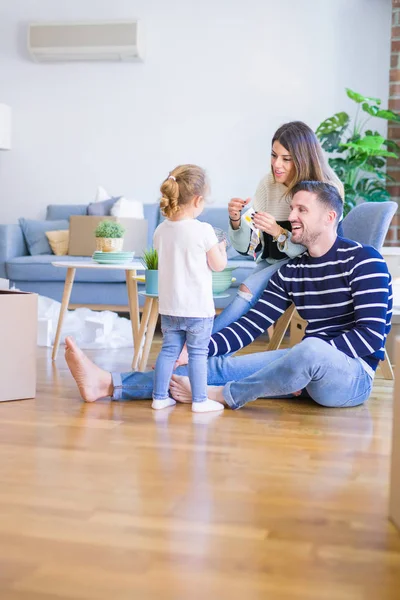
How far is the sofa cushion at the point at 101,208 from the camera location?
5414 millimetres

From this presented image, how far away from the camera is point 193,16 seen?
18.9 feet

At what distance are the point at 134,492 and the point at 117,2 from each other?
4.86 metres

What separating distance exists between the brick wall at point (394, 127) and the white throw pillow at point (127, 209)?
172 cm

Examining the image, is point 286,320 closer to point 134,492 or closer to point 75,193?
point 134,492

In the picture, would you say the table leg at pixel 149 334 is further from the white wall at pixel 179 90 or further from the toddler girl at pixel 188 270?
the white wall at pixel 179 90

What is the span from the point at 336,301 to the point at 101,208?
2.99m

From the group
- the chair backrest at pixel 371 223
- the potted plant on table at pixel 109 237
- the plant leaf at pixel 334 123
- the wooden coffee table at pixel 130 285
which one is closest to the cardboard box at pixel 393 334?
the chair backrest at pixel 371 223

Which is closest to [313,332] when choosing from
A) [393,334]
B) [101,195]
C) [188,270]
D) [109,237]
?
[188,270]

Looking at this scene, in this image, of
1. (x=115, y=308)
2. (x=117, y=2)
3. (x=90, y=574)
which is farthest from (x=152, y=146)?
(x=90, y=574)

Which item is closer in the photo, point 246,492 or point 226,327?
point 246,492

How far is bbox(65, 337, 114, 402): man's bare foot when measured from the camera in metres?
2.60

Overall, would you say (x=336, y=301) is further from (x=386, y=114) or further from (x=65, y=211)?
(x=65, y=211)

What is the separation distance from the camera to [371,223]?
10.3 ft

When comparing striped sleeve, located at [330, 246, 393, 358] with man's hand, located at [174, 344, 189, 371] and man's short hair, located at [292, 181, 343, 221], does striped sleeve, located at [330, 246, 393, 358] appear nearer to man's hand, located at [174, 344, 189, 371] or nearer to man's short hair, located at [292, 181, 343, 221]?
man's short hair, located at [292, 181, 343, 221]
